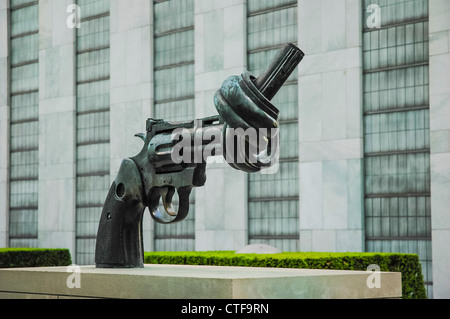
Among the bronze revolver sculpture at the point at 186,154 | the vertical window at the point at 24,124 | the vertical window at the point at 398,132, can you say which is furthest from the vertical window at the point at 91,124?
the bronze revolver sculpture at the point at 186,154

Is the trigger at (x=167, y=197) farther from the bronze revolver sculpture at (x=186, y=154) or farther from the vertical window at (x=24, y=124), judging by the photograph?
the vertical window at (x=24, y=124)

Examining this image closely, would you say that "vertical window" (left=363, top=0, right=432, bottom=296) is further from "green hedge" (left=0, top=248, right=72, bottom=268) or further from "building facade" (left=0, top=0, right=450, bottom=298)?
"green hedge" (left=0, top=248, right=72, bottom=268)

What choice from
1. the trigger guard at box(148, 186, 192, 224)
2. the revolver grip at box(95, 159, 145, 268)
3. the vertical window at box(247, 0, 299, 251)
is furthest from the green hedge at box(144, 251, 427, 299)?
the trigger guard at box(148, 186, 192, 224)

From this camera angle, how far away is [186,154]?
724cm

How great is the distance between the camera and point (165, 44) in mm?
25406

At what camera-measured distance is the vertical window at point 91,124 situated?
2709 centimetres

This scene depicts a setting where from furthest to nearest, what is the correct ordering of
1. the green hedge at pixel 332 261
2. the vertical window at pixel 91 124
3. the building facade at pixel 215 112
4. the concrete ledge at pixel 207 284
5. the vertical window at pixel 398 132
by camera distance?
the vertical window at pixel 91 124, the building facade at pixel 215 112, the vertical window at pixel 398 132, the green hedge at pixel 332 261, the concrete ledge at pixel 207 284

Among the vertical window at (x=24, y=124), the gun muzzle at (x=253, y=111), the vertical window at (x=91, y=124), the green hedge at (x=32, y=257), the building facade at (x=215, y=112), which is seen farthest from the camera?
the vertical window at (x=24, y=124)

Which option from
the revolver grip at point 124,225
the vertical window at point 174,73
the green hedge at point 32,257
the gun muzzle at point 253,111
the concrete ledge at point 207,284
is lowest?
the green hedge at point 32,257

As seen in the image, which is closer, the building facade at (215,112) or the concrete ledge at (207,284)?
the concrete ledge at (207,284)

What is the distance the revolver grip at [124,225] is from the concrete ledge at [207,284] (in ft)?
1.30

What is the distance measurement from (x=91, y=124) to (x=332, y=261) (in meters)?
14.2

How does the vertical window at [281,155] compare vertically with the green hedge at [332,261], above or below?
above

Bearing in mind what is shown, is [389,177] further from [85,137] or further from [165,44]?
[85,137]
